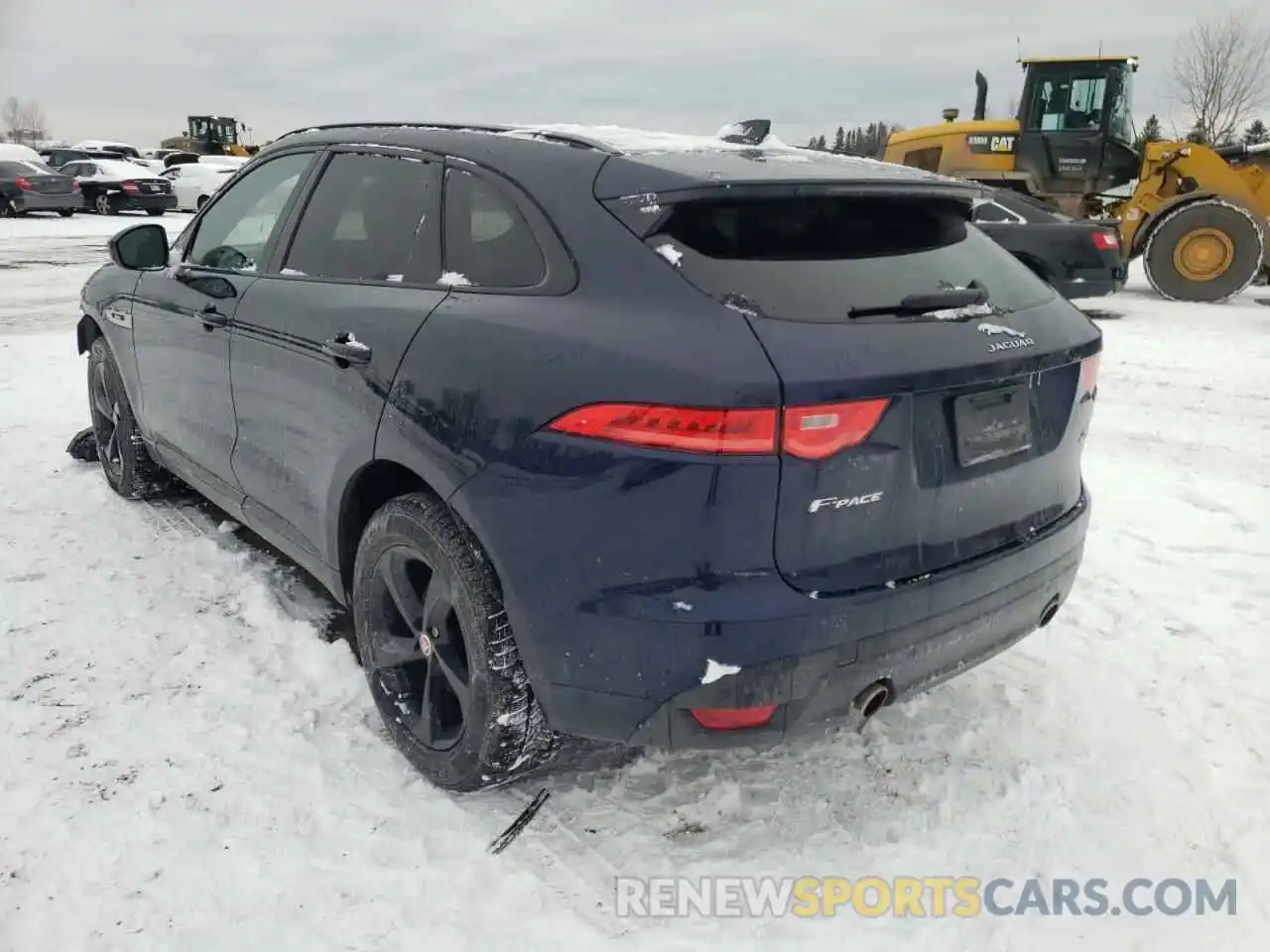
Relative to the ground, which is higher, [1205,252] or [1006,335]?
[1006,335]

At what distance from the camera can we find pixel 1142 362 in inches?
329

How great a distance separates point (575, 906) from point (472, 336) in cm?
136

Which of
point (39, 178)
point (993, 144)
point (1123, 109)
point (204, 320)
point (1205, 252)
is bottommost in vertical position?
point (1205, 252)

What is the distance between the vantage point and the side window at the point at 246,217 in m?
3.40

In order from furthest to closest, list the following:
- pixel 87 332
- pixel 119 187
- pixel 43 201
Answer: pixel 119 187 → pixel 43 201 → pixel 87 332

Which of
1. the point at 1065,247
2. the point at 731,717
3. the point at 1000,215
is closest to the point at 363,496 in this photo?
the point at 731,717

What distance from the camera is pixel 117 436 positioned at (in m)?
4.71

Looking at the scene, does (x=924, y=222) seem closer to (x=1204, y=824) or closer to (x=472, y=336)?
(x=472, y=336)

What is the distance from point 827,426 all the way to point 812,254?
0.49 meters

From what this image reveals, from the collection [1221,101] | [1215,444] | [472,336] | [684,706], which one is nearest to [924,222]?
[472,336]

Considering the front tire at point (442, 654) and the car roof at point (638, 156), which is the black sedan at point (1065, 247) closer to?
the car roof at point (638, 156)

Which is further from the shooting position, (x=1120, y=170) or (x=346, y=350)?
(x=1120, y=170)

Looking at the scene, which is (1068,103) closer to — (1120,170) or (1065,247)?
(1120,170)

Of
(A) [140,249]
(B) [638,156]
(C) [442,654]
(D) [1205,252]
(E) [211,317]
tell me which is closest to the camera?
(B) [638,156]
